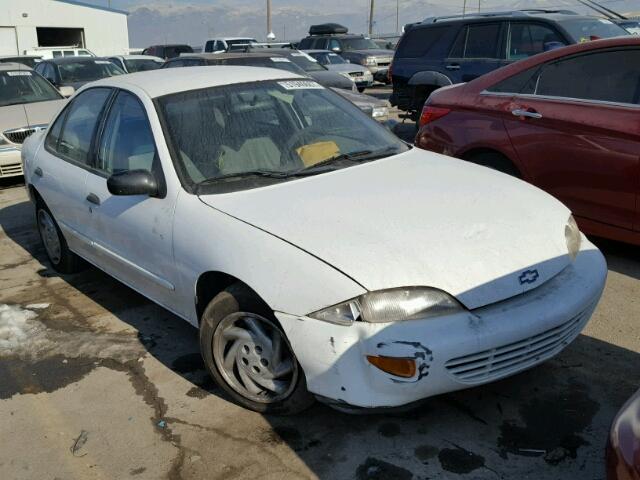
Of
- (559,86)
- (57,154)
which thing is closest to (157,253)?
(57,154)

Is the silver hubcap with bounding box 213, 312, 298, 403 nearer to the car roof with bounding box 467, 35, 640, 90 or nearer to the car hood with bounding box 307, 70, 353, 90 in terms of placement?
the car roof with bounding box 467, 35, 640, 90

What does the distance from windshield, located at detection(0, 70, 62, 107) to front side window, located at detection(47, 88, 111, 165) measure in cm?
509

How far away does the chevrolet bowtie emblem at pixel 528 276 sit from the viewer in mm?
2863

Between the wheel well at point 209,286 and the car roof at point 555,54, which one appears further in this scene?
the car roof at point 555,54

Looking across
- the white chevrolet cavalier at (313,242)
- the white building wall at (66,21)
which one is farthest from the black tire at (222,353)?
the white building wall at (66,21)

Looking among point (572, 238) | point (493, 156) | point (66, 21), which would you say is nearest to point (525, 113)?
point (493, 156)

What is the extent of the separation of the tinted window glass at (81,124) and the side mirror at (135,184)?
93cm

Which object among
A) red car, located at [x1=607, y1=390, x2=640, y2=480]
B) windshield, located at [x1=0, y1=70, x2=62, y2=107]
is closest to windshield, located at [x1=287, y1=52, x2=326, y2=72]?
windshield, located at [x1=0, y1=70, x2=62, y2=107]

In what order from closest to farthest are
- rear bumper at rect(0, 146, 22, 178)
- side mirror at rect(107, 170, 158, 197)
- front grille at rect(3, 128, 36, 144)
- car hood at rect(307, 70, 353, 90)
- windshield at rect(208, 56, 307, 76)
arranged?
side mirror at rect(107, 170, 158, 197)
rear bumper at rect(0, 146, 22, 178)
front grille at rect(3, 128, 36, 144)
windshield at rect(208, 56, 307, 76)
car hood at rect(307, 70, 353, 90)

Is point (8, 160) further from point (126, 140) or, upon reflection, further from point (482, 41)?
point (482, 41)

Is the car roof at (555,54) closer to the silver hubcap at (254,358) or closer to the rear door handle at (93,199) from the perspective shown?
the rear door handle at (93,199)

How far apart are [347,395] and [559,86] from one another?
3329 millimetres

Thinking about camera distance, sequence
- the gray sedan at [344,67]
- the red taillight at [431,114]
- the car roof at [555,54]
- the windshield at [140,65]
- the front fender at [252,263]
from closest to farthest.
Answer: the front fender at [252,263] → the car roof at [555,54] → the red taillight at [431,114] → the gray sedan at [344,67] → the windshield at [140,65]

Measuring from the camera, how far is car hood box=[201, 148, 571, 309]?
2.76m
